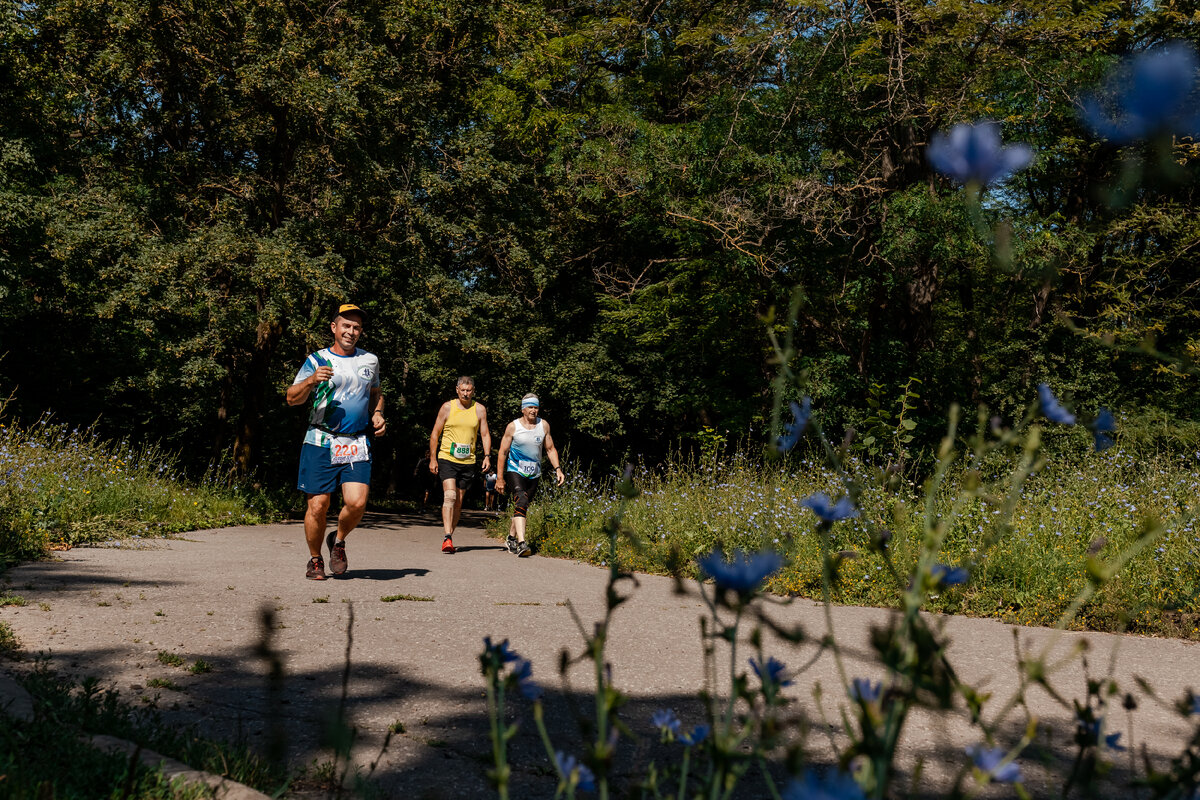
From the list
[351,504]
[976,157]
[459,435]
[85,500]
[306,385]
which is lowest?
[85,500]

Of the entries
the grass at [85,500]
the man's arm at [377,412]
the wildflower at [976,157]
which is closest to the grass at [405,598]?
the man's arm at [377,412]

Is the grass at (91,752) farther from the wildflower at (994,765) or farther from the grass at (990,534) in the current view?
the grass at (990,534)

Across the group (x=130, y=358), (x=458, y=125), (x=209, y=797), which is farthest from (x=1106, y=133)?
(x=130, y=358)

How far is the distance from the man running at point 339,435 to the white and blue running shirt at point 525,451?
2890mm

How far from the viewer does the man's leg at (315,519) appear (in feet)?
20.8

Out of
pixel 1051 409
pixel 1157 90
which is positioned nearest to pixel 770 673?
pixel 1051 409

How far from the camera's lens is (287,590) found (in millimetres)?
5801

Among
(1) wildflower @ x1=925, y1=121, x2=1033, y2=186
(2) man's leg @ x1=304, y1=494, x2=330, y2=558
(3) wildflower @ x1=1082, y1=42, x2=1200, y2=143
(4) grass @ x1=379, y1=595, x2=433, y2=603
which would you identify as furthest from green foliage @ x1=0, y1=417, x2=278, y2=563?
(3) wildflower @ x1=1082, y1=42, x2=1200, y2=143

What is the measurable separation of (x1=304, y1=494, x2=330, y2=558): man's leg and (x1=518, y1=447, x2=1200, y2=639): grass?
210 centimetres

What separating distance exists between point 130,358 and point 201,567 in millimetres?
15811

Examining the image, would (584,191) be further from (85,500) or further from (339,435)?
(339,435)

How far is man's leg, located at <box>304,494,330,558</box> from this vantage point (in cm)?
635

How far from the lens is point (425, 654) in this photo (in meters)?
4.13

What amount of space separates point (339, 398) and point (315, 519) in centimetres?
90
